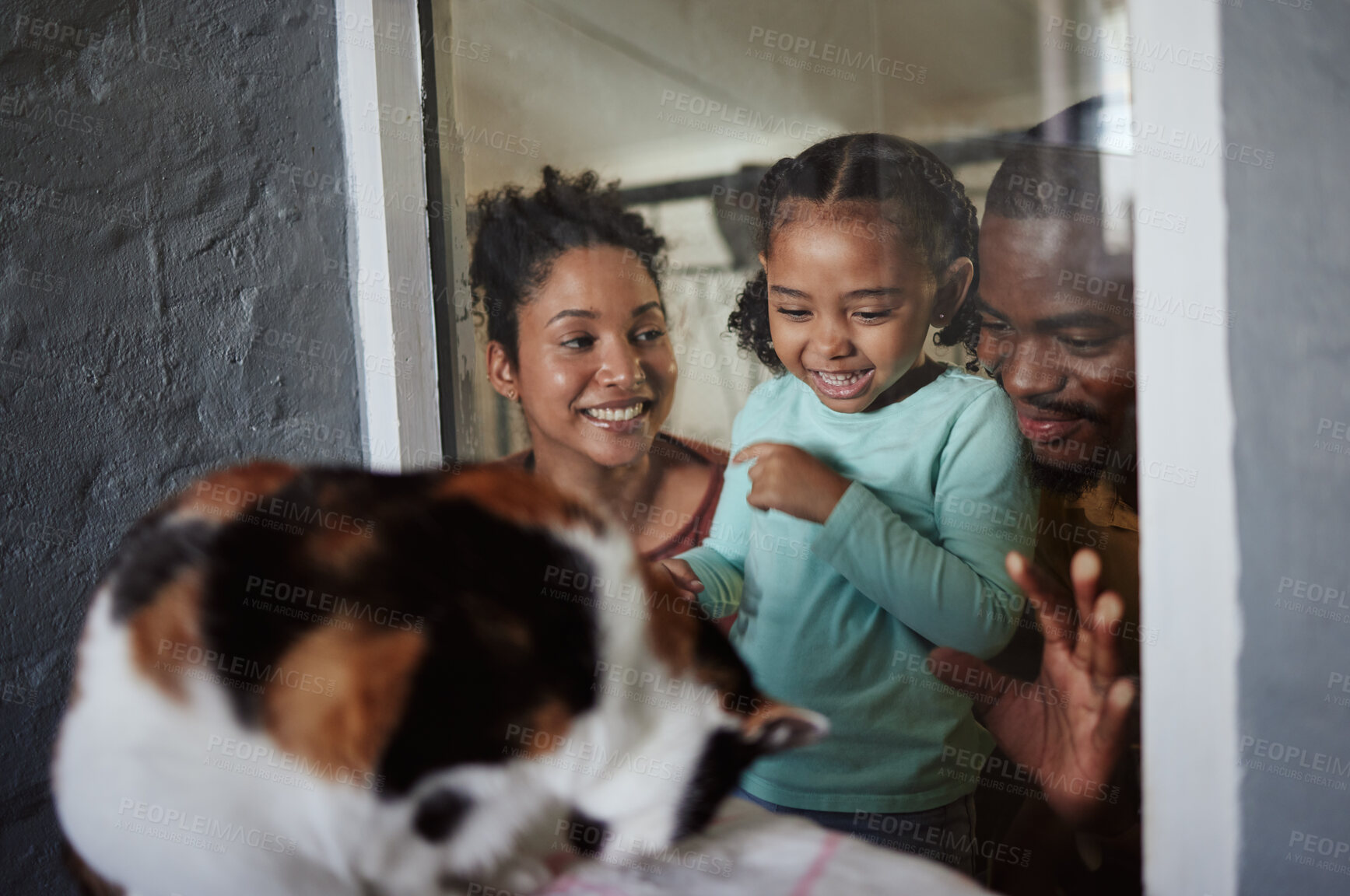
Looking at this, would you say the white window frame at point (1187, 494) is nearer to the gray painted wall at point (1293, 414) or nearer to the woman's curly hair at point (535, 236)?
the gray painted wall at point (1293, 414)

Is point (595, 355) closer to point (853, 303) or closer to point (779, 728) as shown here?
point (853, 303)

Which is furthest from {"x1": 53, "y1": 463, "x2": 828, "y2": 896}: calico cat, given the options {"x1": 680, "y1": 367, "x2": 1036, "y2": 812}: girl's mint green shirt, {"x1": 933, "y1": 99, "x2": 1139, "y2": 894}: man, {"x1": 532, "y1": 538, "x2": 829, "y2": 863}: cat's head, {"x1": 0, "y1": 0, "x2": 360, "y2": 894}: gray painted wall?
{"x1": 0, "y1": 0, "x2": 360, "y2": 894}: gray painted wall

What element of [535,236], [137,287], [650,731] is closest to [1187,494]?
[650,731]

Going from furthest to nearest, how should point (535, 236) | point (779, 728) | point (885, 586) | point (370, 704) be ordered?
point (535, 236)
point (885, 586)
point (779, 728)
point (370, 704)

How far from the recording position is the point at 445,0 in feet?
3.99

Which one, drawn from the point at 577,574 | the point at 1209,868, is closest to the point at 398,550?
the point at 577,574

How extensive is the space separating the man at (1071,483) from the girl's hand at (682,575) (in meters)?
0.35

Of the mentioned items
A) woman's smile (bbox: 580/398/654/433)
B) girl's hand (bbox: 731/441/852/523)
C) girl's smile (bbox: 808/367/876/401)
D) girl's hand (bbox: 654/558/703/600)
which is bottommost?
girl's hand (bbox: 654/558/703/600)

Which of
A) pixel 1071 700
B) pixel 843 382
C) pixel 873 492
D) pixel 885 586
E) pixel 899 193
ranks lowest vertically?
pixel 1071 700

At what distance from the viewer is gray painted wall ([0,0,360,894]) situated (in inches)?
43.8

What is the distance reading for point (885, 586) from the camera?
900 mm

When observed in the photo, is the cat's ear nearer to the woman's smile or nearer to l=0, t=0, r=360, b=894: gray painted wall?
the woman's smile

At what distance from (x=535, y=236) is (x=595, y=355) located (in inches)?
7.6

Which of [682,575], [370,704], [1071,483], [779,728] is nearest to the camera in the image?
[370,704]
